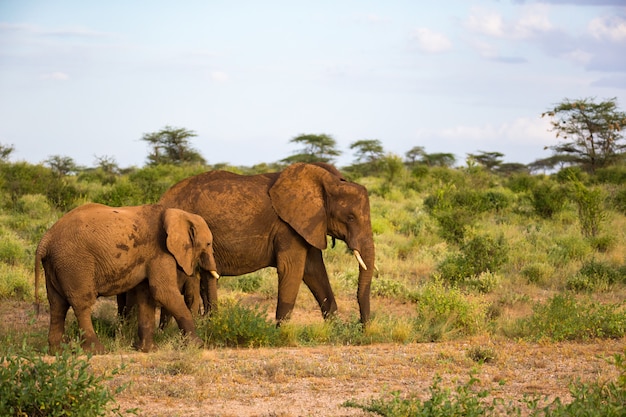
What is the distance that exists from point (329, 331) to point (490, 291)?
4.28 m

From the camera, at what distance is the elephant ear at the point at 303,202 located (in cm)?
1020

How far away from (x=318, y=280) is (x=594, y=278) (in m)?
5.00

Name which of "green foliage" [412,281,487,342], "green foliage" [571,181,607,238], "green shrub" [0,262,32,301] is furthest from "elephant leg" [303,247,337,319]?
"green foliage" [571,181,607,238]

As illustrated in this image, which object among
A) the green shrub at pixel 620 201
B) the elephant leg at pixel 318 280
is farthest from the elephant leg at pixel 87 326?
the green shrub at pixel 620 201

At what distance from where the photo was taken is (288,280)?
1016 centimetres

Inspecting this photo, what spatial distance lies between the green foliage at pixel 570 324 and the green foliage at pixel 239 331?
2.76m

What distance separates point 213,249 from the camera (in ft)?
33.7

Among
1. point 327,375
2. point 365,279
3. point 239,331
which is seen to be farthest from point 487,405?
point 365,279

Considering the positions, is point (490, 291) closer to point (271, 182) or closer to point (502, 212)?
point (271, 182)

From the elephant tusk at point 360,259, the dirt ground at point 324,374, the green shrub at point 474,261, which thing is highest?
the elephant tusk at point 360,259

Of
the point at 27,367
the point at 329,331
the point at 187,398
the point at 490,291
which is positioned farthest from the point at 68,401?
the point at 490,291

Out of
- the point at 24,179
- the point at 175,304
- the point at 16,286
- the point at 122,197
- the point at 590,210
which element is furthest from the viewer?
the point at 24,179

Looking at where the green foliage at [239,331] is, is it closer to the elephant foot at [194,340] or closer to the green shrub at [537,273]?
the elephant foot at [194,340]

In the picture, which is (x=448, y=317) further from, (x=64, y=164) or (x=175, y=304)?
(x=64, y=164)
